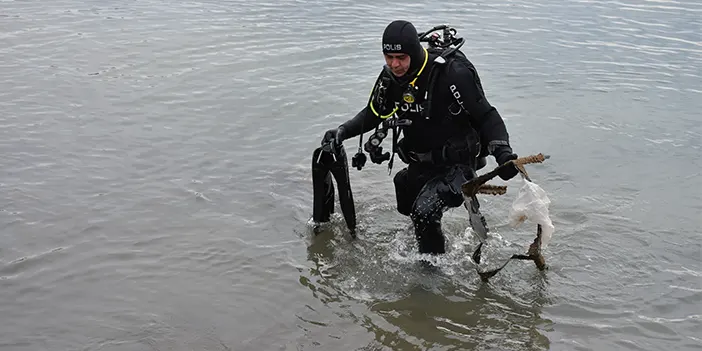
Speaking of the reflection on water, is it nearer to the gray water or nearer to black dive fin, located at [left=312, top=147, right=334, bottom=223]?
the gray water

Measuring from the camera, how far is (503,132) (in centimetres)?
474

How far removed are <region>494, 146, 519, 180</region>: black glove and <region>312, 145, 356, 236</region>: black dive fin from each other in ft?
4.79

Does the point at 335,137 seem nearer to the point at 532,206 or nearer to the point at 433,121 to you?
the point at 433,121

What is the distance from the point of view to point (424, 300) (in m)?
5.01

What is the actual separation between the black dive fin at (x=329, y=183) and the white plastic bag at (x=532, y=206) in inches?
62.9

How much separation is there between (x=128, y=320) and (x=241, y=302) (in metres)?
0.78

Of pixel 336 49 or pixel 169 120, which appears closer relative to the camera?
pixel 169 120

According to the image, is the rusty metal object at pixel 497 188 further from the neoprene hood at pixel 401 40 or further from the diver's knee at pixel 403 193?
the neoprene hood at pixel 401 40

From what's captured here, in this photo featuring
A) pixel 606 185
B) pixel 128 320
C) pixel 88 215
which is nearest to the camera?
pixel 128 320

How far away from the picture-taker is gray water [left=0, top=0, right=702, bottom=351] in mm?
4715

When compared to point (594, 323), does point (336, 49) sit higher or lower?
higher

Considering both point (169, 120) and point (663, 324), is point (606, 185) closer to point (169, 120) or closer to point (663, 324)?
point (663, 324)

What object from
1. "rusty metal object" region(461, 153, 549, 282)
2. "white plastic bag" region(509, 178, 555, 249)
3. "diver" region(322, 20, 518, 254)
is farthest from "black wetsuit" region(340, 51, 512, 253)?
"white plastic bag" region(509, 178, 555, 249)

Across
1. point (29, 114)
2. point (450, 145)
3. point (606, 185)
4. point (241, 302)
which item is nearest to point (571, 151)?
point (606, 185)
